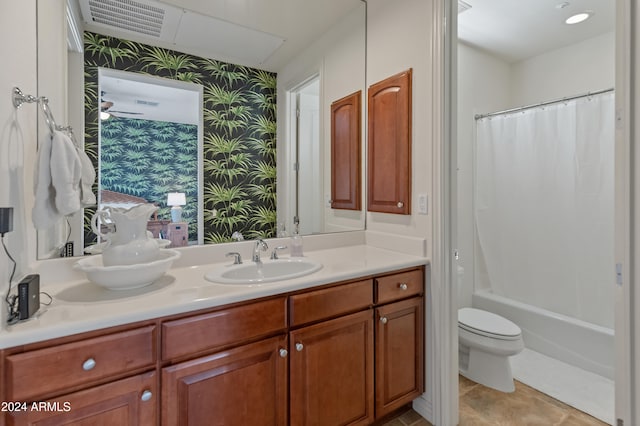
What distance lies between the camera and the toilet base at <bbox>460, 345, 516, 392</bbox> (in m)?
2.04

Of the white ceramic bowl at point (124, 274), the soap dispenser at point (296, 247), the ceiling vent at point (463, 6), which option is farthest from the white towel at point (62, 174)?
the ceiling vent at point (463, 6)

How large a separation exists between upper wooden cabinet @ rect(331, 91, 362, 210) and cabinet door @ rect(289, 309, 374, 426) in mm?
885

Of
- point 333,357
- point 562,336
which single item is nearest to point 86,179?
point 333,357

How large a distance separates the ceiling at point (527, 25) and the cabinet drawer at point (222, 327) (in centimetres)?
233

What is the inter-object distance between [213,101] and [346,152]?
0.92 metres

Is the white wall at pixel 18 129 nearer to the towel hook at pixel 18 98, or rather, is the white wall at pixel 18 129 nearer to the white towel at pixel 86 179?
the towel hook at pixel 18 98

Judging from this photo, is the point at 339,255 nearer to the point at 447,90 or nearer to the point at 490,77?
the point at 447,90

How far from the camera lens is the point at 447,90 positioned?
165cm

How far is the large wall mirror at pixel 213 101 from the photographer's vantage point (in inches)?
54.4

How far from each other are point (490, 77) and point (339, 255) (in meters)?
2.35

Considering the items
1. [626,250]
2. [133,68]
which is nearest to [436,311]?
[626,250]

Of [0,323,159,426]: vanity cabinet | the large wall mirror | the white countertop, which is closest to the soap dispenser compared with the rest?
the large wall mirror

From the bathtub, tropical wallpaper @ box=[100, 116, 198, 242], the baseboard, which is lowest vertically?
the baseboard

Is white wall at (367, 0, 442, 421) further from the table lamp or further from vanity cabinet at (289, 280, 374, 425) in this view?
the table lamp
